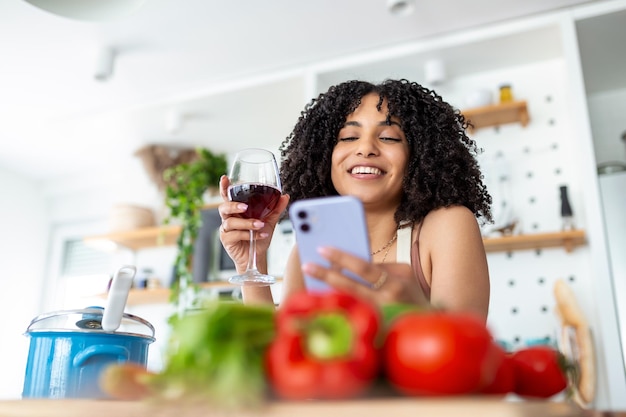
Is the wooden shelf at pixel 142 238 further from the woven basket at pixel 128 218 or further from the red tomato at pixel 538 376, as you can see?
the red tomato at pixel 538 376

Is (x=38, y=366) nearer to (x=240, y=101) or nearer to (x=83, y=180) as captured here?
(x=240, y=101)

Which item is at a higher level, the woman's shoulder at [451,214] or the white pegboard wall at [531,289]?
the woman's shoulder at [451,214]

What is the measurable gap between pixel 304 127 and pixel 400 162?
0.33 metres

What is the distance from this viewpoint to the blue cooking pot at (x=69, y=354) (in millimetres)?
829

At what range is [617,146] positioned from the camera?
296cm

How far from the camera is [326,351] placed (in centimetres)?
40

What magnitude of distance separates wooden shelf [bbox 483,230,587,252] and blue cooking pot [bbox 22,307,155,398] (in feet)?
6.60

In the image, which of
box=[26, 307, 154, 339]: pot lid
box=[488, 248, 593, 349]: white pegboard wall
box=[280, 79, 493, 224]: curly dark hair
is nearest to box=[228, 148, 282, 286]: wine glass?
box=[26, 307, 154, 339]: pot lid

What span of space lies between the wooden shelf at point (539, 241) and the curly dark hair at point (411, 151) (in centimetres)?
126

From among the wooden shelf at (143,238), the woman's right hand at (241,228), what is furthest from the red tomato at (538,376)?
the wooden shelf at (143,238)

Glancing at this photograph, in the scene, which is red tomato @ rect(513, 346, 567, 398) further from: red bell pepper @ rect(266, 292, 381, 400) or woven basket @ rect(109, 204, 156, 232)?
woven basket @ rect(109, 204, 156, 232)

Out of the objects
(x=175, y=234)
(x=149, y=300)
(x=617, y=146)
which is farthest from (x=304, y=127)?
(x=149, y=300)

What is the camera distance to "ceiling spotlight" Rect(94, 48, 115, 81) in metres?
2.95

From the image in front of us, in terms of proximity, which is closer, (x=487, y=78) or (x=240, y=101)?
(x=487, y=78)
